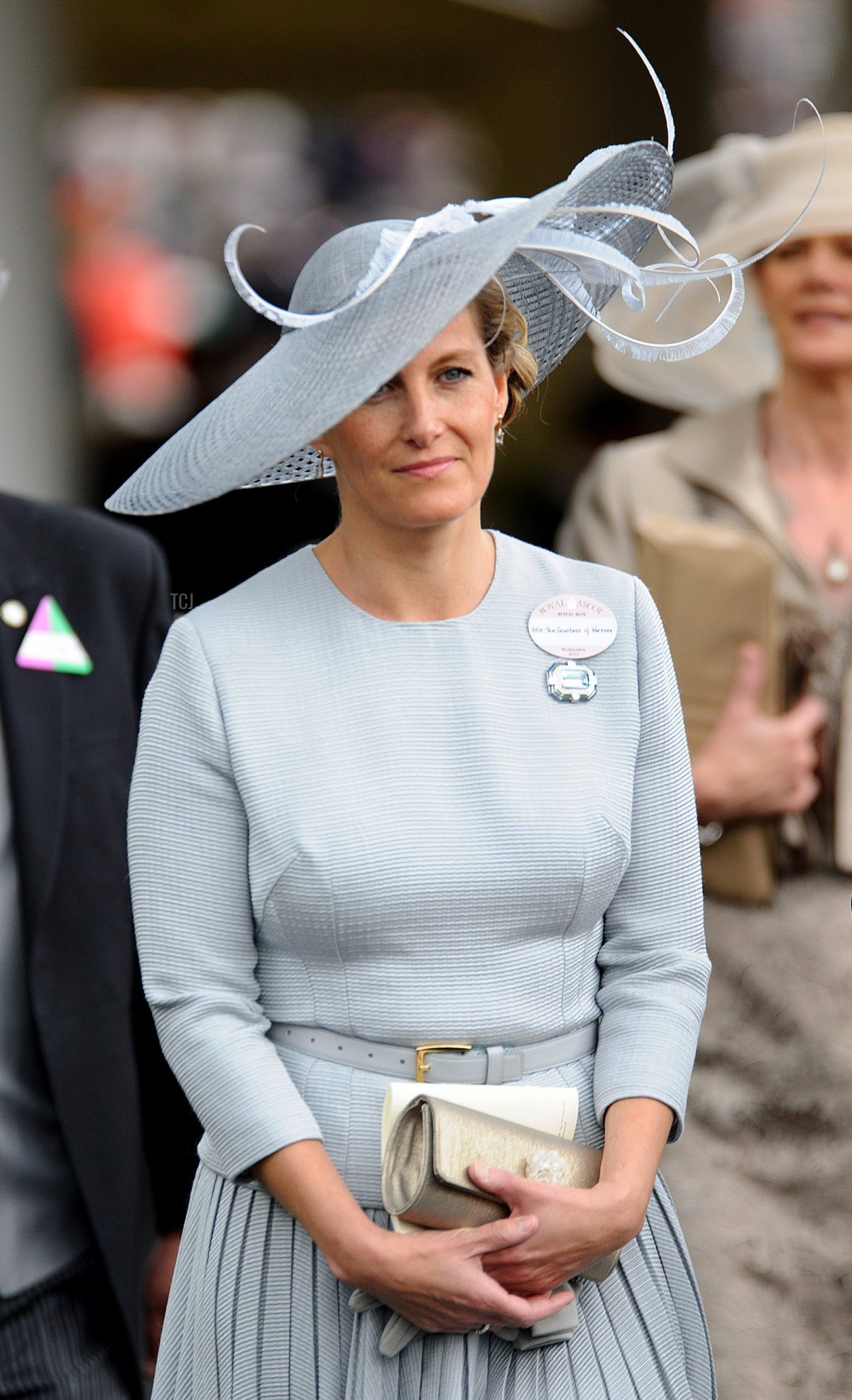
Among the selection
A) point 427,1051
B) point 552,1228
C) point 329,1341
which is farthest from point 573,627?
point 329,1341

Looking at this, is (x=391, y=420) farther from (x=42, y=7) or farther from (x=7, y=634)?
(x=42, y=7)

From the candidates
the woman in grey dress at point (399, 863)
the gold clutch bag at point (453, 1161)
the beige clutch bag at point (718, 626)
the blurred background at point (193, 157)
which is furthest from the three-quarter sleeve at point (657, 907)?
the blurred background at point (193, 157)

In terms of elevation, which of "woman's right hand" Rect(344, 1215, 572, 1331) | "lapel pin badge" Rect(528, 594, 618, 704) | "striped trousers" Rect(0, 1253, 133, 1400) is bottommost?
"striped trousers" Rect(0, 1253, 133, 1400)

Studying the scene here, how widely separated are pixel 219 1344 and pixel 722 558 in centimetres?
125

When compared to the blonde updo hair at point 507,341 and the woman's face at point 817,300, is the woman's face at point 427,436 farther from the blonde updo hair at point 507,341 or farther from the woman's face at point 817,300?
the woman's face at point 817,300

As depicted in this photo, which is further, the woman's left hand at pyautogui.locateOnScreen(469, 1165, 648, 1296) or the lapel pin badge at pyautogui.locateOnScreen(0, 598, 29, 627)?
the lapel pin badge at pyautogui.locateOnScreen(0, 598, 29, 627)

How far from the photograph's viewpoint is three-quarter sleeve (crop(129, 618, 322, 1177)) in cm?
142

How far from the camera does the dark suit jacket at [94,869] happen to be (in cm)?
198

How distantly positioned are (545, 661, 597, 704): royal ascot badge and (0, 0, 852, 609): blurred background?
208 centimetres

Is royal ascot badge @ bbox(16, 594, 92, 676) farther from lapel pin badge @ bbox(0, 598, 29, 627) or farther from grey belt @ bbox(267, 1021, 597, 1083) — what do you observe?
grey belt @ bbox(267, 1021, 597, 1083)

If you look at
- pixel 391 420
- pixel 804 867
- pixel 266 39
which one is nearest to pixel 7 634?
pixel 391 420

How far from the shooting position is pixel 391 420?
141cm

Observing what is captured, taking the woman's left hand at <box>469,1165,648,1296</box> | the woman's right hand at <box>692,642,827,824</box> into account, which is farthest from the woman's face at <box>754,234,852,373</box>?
the woman's left hand at <box>469,1165,648,1296</box>

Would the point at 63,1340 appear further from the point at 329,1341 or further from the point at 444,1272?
the point at 444,1272
